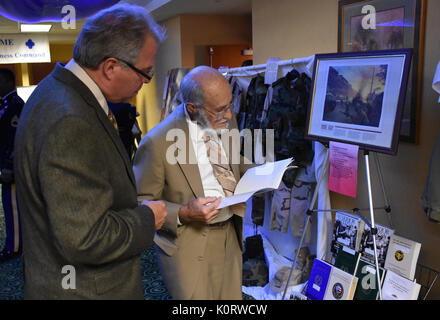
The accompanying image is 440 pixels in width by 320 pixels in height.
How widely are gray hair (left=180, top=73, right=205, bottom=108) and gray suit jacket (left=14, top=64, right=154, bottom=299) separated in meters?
0.66

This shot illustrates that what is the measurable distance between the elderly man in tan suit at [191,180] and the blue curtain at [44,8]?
93cm

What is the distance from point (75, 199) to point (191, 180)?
2.60 ft

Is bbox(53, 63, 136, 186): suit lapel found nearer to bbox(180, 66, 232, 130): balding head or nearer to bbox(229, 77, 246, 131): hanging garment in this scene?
bbox(180, 66, 232, 130): balding head

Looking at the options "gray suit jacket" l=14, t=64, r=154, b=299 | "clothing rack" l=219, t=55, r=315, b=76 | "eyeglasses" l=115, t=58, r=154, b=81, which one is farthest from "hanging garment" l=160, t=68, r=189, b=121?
"gray suit jacket" l=14, t=64, r=154, b=299

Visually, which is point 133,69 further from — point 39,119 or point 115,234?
point 115,234

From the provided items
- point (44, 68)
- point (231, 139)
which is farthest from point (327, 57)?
point (44, 68)

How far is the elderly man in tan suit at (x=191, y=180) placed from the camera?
64.0 inches

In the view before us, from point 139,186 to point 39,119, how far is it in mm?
763

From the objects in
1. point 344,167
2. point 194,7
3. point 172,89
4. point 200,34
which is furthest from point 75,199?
point 200,34

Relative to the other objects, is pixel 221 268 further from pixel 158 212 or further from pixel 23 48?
pixel 23 48

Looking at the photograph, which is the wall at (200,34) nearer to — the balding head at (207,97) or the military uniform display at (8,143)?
the military uniform display at (8,143)

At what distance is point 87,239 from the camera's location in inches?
35.0

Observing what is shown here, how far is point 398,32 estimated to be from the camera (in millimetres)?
2242
